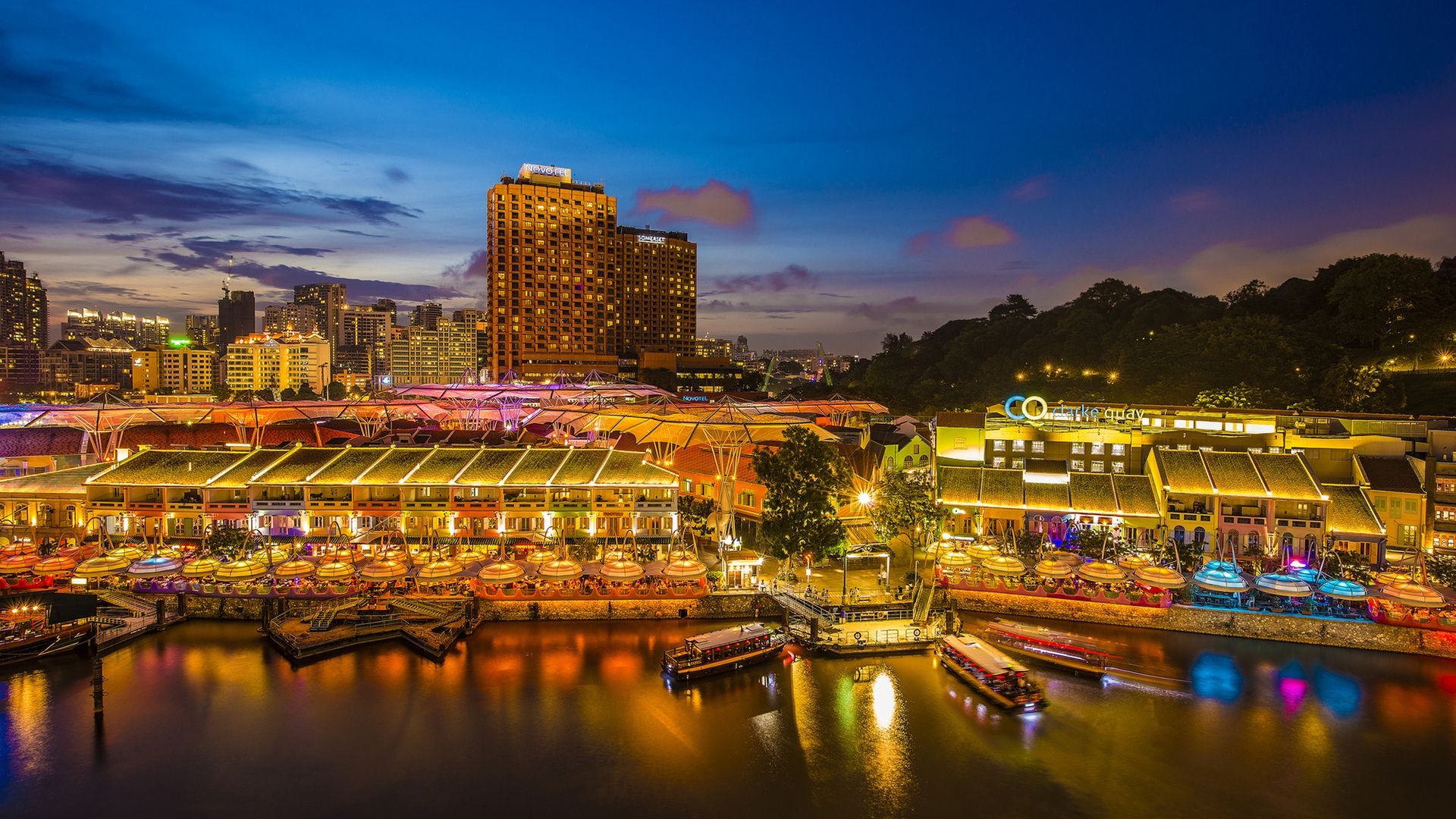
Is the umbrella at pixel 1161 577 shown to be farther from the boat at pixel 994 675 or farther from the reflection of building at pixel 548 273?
the reflection of building at pixel 548 273

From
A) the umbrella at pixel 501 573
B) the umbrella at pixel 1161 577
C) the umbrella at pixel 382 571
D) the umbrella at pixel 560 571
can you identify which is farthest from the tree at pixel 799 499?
the umbrella at pixel 382 571

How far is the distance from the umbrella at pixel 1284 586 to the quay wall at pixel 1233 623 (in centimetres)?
83

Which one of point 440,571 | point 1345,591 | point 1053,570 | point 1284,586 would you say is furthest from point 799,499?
point 1345,591

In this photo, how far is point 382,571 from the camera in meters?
29.4

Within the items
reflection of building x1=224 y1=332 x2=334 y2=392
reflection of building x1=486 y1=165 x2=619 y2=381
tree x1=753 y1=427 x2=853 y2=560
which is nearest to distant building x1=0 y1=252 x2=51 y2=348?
reflection of building x1=224 y1=332 x2=334 y2=392

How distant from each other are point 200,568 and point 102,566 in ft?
13.0

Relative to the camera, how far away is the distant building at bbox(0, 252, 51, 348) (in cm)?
18188

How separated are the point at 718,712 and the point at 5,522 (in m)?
35.2

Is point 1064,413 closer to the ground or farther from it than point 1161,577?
farther from it

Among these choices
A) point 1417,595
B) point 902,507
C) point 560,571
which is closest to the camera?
point 1417,595

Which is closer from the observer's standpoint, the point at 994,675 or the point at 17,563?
the point at 994,675

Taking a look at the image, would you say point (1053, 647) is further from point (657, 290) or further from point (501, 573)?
point (657, 290)

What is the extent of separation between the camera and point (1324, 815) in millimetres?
18031

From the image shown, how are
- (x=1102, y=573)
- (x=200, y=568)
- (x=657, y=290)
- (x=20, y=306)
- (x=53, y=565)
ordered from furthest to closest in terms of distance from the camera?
(x=20, y=306) < (x=657, y=290) < (x=53, y=565) < (x=200, y=568) < (x=1102, y=573)
